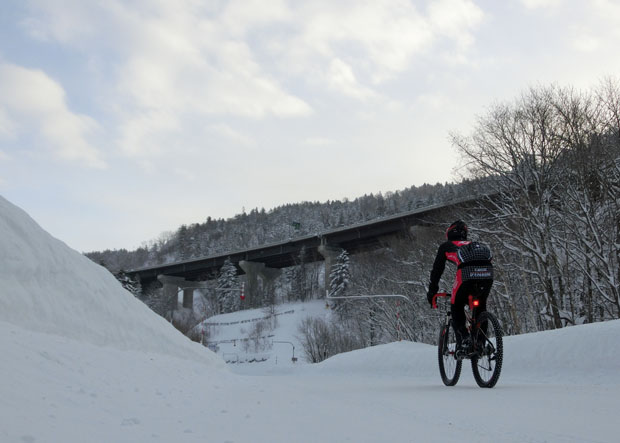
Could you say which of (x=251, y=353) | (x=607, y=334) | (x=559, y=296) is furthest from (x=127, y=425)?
(x=251, y=353)

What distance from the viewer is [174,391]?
6.38m

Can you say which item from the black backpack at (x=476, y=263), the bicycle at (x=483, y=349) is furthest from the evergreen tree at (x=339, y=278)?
the black backpack at (x=476, y=263)

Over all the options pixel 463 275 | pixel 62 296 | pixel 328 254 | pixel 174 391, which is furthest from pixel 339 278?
pixel 174 391

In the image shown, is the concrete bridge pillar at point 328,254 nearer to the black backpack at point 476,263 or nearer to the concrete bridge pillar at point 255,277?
the concrete bridge pillar at point 255,277

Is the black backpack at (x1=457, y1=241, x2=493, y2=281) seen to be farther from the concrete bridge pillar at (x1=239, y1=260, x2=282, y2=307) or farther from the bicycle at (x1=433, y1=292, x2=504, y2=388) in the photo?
the concrete bridge pillar at (x1=239, y1=260, x2=282, y2=307)

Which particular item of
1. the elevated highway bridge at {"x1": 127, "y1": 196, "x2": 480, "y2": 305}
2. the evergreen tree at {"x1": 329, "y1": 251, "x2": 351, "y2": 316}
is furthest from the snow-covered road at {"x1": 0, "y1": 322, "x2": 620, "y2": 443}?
the evergreen tree at {"x1": 329, "y1": 251, "x2": 351, "y2": 316}

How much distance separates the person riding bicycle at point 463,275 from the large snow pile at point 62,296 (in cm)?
552

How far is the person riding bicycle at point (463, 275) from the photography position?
6.54m

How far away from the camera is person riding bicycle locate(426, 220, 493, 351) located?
6.54 m

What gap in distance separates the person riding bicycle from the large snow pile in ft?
18.1

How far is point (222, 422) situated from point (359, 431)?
109 cm

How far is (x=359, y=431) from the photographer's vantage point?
11.9 feet

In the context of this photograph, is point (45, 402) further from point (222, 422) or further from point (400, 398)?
point (400, 398)

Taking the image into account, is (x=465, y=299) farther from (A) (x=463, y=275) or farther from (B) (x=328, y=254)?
(B) (x=328, y=254)
